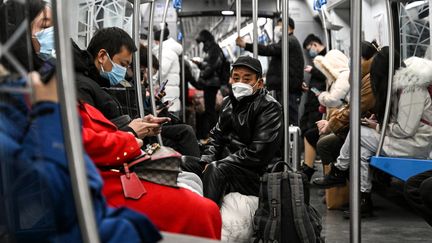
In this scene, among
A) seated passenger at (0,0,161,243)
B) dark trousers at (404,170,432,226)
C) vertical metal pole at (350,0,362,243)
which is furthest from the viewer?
dark trousers at (404,170,432,226)

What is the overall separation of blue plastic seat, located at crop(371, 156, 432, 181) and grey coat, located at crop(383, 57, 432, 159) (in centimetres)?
7

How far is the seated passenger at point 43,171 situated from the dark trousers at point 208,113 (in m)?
8.47

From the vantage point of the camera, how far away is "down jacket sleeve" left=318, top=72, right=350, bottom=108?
5906 mm

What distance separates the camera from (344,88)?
19.4 feet

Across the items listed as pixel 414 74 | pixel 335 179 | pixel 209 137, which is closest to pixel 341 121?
pixel 335 179

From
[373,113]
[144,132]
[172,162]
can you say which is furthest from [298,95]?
[172,162]

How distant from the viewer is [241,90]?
4273mm

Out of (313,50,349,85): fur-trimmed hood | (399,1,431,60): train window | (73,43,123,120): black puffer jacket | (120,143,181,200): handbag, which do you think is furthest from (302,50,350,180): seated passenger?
(120,143,181,200): handbag

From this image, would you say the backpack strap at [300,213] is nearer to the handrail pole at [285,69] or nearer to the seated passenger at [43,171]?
the handrail pole at [285,69]

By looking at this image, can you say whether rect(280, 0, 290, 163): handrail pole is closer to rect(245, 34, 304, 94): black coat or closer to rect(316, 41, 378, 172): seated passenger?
rect(316, 41, 378, 172): seated passenger

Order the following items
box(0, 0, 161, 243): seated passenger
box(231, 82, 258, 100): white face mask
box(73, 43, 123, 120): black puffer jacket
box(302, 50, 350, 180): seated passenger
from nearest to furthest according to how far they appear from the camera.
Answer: box(0, 0, 161, 243): seated passenger < box(73, 43, 123, 120): black puffer jacket < box(231, 82, 258, 100): white face mask < box(302, 50, 350, 180): seated passenger

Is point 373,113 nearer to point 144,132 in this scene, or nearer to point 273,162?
point 273,162

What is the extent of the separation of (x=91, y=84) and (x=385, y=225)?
2.91 m

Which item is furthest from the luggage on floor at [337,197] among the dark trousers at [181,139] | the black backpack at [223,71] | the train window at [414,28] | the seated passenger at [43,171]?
the black backpack at [223,71]
